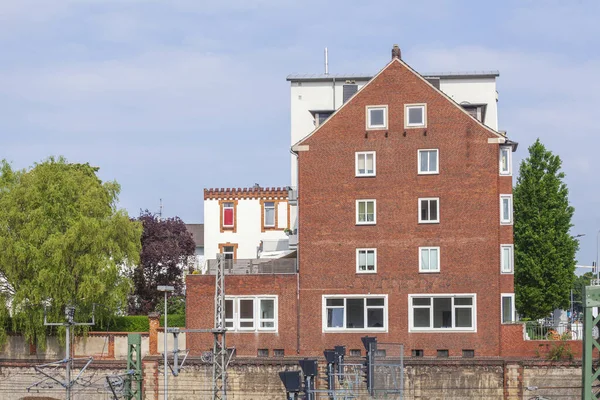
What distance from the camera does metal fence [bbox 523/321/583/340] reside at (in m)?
57.6


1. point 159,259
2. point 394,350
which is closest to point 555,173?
point 394,350

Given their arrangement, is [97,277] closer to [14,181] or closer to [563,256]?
[14,181]

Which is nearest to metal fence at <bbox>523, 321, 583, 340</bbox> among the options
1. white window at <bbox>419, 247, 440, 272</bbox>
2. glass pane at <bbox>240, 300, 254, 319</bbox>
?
white window at <bbox>419, 247, 440, 272</bbox>

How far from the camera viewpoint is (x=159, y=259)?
85125 mm

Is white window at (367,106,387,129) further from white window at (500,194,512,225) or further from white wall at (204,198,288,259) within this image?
white wall at (204,198,288,259)

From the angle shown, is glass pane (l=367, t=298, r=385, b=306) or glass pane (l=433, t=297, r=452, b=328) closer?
glass pane (l=433, t=297, r=452, b=328)

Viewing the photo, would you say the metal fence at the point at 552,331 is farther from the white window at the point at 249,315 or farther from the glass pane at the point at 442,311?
the white window at the point at 249,315

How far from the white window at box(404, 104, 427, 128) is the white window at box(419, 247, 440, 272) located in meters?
6.70

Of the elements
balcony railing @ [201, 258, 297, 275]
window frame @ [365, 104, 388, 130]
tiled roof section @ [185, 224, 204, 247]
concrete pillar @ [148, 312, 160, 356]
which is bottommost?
concrete pillar @ [148, 312, 160, 356]

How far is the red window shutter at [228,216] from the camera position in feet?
279

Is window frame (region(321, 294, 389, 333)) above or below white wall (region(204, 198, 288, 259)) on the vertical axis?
below

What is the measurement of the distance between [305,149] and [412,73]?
718cm

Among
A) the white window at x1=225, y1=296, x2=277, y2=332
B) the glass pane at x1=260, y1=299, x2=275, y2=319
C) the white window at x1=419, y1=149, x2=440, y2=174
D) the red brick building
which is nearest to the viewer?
the red brick building

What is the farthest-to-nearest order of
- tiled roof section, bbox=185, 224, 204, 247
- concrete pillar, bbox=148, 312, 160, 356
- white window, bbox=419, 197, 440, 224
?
tiled roof section, bbox=185, 224, 204, 247, concrete pillar, bbox=148, 312, 160, 356, white window, bbox=419, 197, 440, 224
